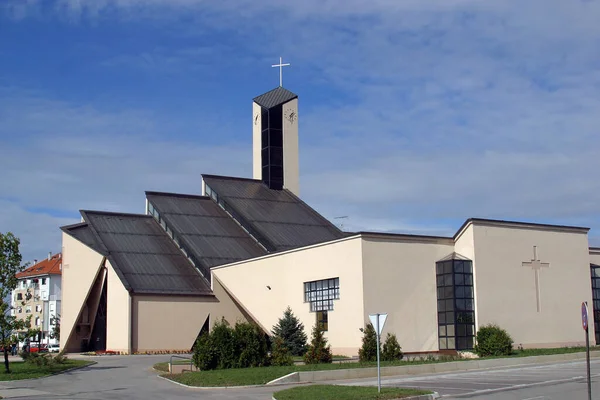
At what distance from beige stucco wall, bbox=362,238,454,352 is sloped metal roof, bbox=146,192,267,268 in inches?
587

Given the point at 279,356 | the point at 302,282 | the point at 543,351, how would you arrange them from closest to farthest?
the point at 279,356, the point at 543,351, the point at 302,282

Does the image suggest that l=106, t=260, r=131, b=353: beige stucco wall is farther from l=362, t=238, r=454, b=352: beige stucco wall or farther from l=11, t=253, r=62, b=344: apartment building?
l=11, t=253, r=62, b=344: apartment building

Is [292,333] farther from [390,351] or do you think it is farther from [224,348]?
[224,348]

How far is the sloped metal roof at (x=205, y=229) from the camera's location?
151 ft

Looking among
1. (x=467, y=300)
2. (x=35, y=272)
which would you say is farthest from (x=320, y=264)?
(x=35, y=272)

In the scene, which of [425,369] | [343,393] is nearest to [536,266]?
[425,369]

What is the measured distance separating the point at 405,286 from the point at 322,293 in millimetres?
4286

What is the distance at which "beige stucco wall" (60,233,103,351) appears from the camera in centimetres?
4489

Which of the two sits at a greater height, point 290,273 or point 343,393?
point 290,273

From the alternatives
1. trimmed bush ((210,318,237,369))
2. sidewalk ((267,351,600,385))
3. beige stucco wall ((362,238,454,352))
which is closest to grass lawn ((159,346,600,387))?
sidewalk ((267,351,600,385))

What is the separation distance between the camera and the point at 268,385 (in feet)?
74.0

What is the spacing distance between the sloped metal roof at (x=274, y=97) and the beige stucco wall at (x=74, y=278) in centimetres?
2067

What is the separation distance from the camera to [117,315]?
41469 mm

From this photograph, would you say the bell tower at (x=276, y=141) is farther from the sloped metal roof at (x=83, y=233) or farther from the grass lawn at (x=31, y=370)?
the grass lawn at (x=31, y=370)
